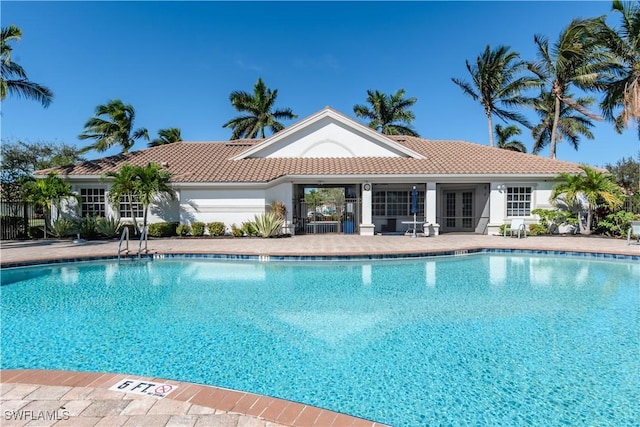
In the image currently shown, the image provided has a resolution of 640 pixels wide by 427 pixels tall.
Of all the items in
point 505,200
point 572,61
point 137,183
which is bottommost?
point 505,200

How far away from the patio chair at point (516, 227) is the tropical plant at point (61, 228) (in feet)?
79.8

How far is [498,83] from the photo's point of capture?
95.9ft

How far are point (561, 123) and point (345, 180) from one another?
26055mm

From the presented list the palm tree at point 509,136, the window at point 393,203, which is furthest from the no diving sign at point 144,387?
the palm tree at point 509,136

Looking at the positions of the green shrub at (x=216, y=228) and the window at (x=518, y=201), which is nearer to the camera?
the green shrub at (x=216, y=228)

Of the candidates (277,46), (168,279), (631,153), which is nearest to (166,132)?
(277,46)

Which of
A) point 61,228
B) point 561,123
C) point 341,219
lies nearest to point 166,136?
point 61,228

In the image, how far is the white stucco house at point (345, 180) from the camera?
18.6 m

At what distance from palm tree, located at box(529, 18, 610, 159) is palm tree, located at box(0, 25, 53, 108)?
33114mm

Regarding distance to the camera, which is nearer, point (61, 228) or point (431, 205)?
point (61, 228)

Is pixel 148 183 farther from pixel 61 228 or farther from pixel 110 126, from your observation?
pixel 110 126

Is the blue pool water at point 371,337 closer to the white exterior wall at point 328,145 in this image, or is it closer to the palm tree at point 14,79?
the palm tree at point 14,79

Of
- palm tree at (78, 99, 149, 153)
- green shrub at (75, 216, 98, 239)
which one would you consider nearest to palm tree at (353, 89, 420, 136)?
palm tree at (78, 99, 149, 153)

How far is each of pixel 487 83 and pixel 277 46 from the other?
63.4 ft
